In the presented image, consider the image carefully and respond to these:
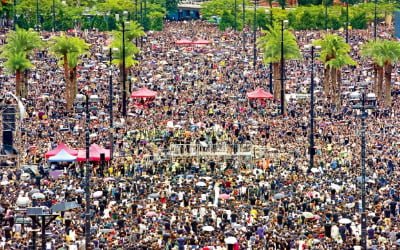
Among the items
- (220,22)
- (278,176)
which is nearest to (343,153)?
(278,176)

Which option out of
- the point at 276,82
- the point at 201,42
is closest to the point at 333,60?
the point at 276,82

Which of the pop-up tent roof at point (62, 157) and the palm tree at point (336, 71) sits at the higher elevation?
the palm tree at point (336, 71)

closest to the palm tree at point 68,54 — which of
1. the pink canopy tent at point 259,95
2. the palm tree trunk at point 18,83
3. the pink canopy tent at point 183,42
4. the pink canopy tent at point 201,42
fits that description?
the palm tree trunk at point 18,83

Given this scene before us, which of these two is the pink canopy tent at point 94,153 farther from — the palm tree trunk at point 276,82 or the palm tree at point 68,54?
the palm tree trunk at point 276,82

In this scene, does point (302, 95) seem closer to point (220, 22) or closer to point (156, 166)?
point (156, 166)

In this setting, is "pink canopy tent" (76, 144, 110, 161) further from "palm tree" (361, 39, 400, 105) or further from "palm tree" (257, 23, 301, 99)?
"palm tree" (361, 39, 400, 105)

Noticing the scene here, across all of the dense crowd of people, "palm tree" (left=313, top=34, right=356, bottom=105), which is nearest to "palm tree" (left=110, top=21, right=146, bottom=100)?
the dense crowd of people

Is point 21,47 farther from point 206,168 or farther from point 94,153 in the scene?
point 206,168
